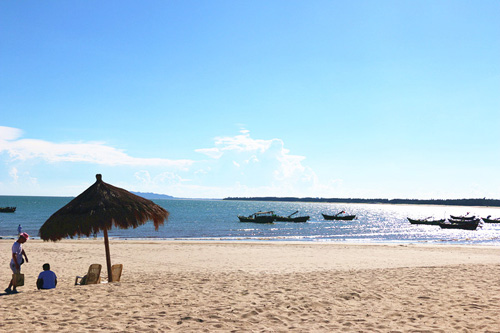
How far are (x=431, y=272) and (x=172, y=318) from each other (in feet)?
31.5

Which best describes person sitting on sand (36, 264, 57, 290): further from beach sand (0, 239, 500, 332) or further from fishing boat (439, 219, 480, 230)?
fishing boat (439, 219, 480, 230)

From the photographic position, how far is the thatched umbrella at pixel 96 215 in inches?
419

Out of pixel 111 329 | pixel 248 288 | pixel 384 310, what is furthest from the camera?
pixel 248 288

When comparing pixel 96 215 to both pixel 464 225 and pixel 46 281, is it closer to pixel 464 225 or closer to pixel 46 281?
pixel 46 281

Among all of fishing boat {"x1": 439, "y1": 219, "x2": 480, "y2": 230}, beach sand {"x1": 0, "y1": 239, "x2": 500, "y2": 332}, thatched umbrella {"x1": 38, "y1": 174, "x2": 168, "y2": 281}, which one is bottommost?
fishing boat {"x1": 439, "y1": 219, "x2": 480, "y2": 230}

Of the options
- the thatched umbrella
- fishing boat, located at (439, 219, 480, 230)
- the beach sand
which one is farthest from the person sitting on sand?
fishing boat, located at (439, 219, 480, 230)

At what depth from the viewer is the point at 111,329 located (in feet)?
21.8

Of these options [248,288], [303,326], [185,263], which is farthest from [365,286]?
[185,263]

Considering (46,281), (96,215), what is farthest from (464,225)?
(46,281)

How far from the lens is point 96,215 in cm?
1060

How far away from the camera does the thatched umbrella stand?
10641mm

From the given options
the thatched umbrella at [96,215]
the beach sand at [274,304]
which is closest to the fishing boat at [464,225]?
the beach sand at [274,304]

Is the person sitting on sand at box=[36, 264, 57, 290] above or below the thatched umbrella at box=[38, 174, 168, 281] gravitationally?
below

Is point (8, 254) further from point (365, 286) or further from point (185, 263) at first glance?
point (365, 286)
